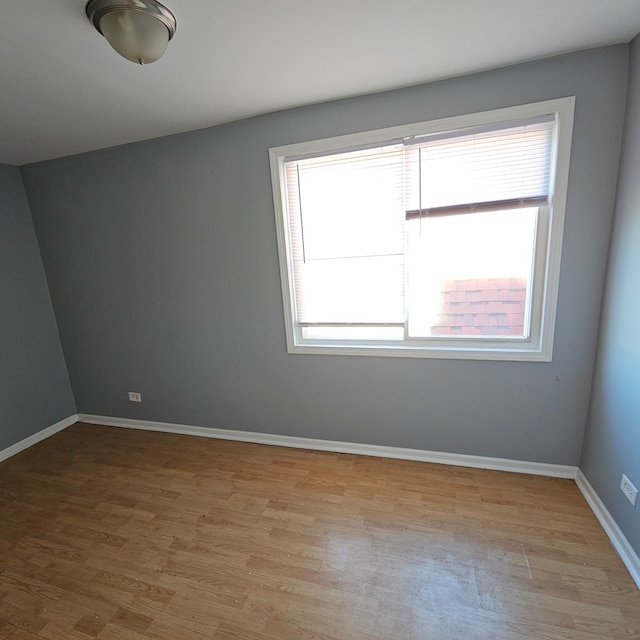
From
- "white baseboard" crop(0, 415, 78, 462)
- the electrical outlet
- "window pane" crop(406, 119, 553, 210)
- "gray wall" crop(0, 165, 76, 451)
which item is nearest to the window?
"window pane" crop(406, 119, 553, 210)

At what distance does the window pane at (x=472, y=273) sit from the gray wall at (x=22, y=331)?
11.2 ft

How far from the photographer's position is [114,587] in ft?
4.98

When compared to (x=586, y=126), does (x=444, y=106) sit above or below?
above

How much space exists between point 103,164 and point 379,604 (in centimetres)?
349

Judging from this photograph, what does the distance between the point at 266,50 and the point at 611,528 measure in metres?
2.97

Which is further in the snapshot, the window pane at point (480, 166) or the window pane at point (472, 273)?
the window pane at point (472, 273)

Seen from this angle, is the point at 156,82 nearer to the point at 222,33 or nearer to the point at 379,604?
the point at 222,33

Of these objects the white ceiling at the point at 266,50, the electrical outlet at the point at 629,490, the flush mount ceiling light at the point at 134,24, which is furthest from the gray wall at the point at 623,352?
the flush mount ceiling light at the point at 134,24

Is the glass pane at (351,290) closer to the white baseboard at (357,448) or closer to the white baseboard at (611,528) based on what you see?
the white baseboard at (357,448)

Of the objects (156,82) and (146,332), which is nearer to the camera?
(156,82)

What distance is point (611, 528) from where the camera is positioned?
1.63m

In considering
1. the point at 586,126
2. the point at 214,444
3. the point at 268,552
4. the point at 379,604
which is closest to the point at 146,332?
the point at 214,444

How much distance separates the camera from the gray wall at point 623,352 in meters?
1.50

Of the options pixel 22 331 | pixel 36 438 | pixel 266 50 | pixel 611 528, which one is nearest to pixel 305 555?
pixel 611 528
